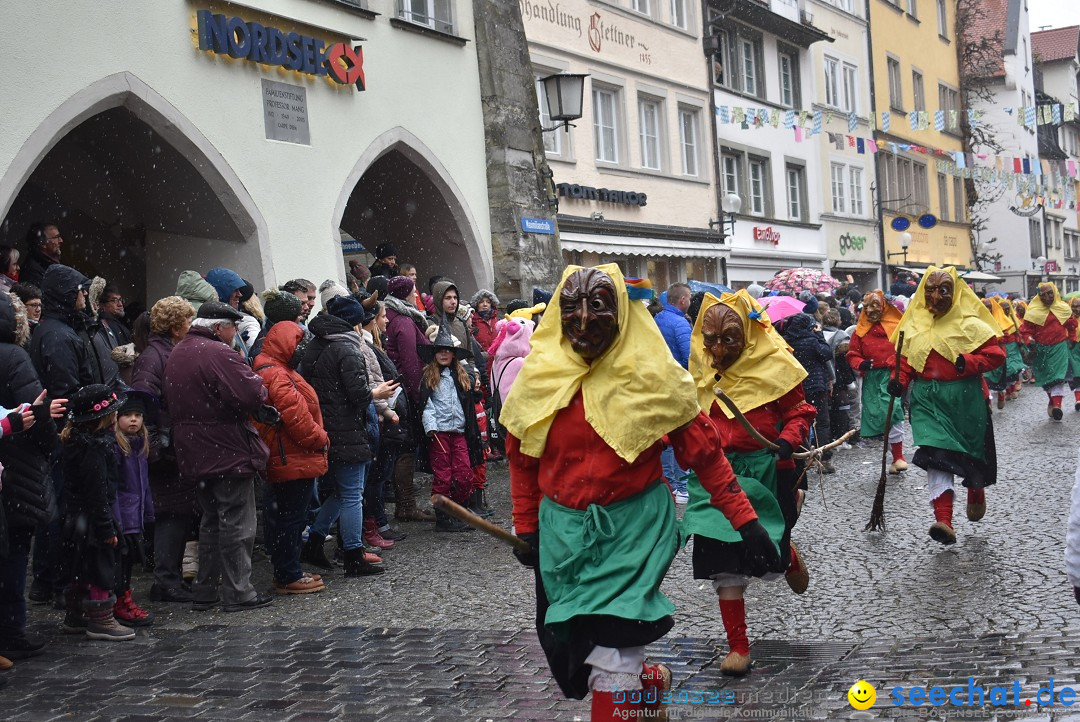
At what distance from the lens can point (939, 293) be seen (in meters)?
8.78

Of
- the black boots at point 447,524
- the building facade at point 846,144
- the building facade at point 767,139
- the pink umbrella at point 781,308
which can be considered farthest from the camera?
the building facade at point 846,144

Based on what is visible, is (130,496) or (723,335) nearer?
(723,335)

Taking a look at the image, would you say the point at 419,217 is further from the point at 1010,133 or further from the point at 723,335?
the point at 1010,133

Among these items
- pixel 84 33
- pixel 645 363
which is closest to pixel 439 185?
pixel 84 33

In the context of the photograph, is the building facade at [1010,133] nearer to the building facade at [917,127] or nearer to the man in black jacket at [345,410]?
the building facade at [917,127]

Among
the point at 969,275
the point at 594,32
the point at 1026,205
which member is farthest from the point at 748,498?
the point at 1026,205

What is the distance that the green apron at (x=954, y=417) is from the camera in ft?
28.1

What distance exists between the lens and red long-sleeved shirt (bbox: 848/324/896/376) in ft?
42.5

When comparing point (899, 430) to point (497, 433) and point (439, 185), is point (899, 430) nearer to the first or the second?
point (497, 433)

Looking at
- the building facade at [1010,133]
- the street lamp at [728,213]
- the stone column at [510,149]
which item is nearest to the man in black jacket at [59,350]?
the stone column at [510,149]

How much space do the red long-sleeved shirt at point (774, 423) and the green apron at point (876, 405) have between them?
6.33 m

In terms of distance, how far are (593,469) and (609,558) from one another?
321 millimetres

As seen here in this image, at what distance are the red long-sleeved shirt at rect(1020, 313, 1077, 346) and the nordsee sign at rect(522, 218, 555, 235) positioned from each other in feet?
24.1

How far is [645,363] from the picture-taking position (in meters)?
4.54
